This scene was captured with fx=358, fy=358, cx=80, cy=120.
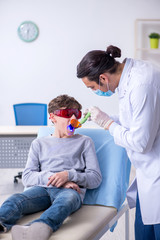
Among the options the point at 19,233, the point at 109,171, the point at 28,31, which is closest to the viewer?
the point at 19,233

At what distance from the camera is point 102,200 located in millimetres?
1935

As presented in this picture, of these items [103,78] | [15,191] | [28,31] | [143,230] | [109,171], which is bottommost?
[15,191]

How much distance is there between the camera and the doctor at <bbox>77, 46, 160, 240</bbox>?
147 centimetres

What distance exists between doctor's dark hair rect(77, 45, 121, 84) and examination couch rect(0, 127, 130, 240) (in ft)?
2.10

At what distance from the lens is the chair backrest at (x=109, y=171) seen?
6.41 ft

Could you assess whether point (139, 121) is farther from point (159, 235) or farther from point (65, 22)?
point (65, 22)

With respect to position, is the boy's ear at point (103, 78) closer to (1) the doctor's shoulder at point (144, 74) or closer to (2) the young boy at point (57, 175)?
(1) the doctor's shoulder at point (144, 74)

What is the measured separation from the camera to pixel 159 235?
5.20ft

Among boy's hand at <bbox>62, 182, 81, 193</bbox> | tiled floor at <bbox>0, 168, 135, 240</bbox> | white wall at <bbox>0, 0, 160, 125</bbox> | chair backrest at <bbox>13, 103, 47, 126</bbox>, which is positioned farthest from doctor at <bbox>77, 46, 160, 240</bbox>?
white wall at <bbox>0, 0, 160, 125</bbox>

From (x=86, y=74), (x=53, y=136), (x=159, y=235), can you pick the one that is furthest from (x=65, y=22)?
(x=159, y=235)

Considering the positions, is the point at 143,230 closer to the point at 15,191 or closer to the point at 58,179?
the point at 58,179

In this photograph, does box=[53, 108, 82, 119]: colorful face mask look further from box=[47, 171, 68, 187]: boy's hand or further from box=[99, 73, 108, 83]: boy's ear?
box=[99, 73, 108, 83]: boy's ear

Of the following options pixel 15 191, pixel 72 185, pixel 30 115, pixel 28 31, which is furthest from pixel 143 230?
pixel 28 31

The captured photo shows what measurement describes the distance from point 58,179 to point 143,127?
1.89ft
